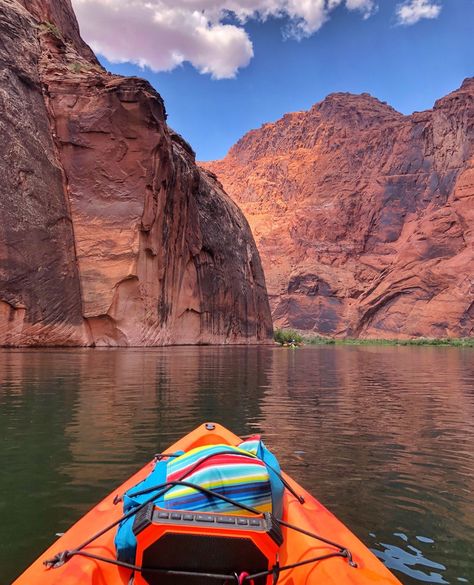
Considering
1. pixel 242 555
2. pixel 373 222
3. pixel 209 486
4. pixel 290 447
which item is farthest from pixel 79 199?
pixel 373 222

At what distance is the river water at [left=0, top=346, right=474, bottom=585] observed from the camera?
15.3 ft

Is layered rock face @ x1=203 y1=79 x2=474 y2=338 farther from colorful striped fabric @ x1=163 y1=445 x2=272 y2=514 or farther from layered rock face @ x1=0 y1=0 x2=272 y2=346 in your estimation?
colorful striped fabric @ x1=163 y1=445 x2=272 y2=514

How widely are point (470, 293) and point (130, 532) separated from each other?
88948mm

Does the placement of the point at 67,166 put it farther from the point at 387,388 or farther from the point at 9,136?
the point at 387,388

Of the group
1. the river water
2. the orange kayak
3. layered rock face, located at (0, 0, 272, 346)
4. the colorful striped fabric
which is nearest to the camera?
the orange kayak

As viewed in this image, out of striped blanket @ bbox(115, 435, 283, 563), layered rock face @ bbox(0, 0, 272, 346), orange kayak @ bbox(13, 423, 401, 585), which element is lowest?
orange kayak @ bbox(13, 423, 401, 585)

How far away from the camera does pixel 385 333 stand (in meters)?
90.6

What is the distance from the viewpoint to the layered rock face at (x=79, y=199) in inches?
1210

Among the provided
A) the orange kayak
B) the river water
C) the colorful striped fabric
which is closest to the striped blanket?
the colorful striped fabric

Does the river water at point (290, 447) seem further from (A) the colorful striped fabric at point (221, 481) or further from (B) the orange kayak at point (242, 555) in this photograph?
(A) the colorful striped fabric at point (221, 481)

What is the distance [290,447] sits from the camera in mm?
7797

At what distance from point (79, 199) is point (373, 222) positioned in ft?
275

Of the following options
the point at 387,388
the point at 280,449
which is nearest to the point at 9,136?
the point at 387,388

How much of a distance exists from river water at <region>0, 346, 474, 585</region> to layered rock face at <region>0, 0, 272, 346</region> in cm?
1743
